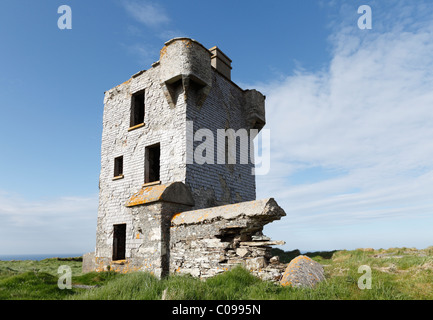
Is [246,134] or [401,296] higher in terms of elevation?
[246,134]

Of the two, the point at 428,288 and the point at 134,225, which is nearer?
the point at 428,288

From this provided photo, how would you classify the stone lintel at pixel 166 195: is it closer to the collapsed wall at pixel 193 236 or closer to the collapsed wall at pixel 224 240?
the collapsed wall at pixel 193 236

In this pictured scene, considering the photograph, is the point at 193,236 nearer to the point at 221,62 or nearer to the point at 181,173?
the point at 181,173

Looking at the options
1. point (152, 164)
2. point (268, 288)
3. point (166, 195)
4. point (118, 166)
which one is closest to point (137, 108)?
point (118, 166)

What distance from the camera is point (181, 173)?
32.3ft

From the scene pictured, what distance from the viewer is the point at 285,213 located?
665cm

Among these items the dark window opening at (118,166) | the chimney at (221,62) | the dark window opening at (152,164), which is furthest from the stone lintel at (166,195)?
the chimney at (221,62)

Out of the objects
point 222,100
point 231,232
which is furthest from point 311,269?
point 222,100

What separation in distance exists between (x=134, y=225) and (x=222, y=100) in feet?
20.1

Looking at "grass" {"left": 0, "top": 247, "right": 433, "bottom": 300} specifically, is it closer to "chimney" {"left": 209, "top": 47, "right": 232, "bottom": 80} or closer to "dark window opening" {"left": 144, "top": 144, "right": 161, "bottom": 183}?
"dark window opening" {"left": 144, "top": 144, "right": 161, "bottom": 183}

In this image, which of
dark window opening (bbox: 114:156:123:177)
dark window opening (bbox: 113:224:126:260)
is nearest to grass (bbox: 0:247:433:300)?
dark window opening (bbox: 113:224:126:260)

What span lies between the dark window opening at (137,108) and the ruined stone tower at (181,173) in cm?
4

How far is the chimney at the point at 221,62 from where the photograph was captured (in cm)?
1306
